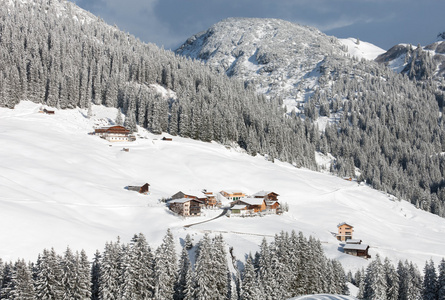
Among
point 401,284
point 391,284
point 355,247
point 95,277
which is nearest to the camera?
point 95,277

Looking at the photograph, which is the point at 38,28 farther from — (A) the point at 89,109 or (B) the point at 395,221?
(B) the point at 395,221

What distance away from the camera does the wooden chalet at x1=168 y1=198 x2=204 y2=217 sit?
223 ft

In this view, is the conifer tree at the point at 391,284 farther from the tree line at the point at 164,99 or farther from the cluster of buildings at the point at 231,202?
the tree line at the point at 164,99

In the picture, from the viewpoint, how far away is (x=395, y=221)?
94250 mm

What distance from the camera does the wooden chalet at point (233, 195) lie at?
283ft

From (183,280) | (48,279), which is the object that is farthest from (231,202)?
(48,279)

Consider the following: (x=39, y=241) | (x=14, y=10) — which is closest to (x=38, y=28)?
(x=14, y=10)

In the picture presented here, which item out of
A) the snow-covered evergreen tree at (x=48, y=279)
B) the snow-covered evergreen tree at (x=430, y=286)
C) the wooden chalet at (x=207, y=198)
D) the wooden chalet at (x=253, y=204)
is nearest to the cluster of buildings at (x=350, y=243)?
the snow-covered evergreen tree at (x=430, y=286)

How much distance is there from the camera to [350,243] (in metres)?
69.1

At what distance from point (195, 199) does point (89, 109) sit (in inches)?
2721

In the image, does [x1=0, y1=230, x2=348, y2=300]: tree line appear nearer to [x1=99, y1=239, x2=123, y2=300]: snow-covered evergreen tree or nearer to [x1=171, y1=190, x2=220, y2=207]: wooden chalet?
[x1=99, y1=239, x2=123, y2=300]: snow-covered evergreen tree

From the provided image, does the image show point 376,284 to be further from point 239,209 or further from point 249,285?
point 239,209

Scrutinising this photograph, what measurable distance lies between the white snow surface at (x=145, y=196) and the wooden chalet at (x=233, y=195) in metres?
3.97

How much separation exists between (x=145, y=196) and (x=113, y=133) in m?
44.4
